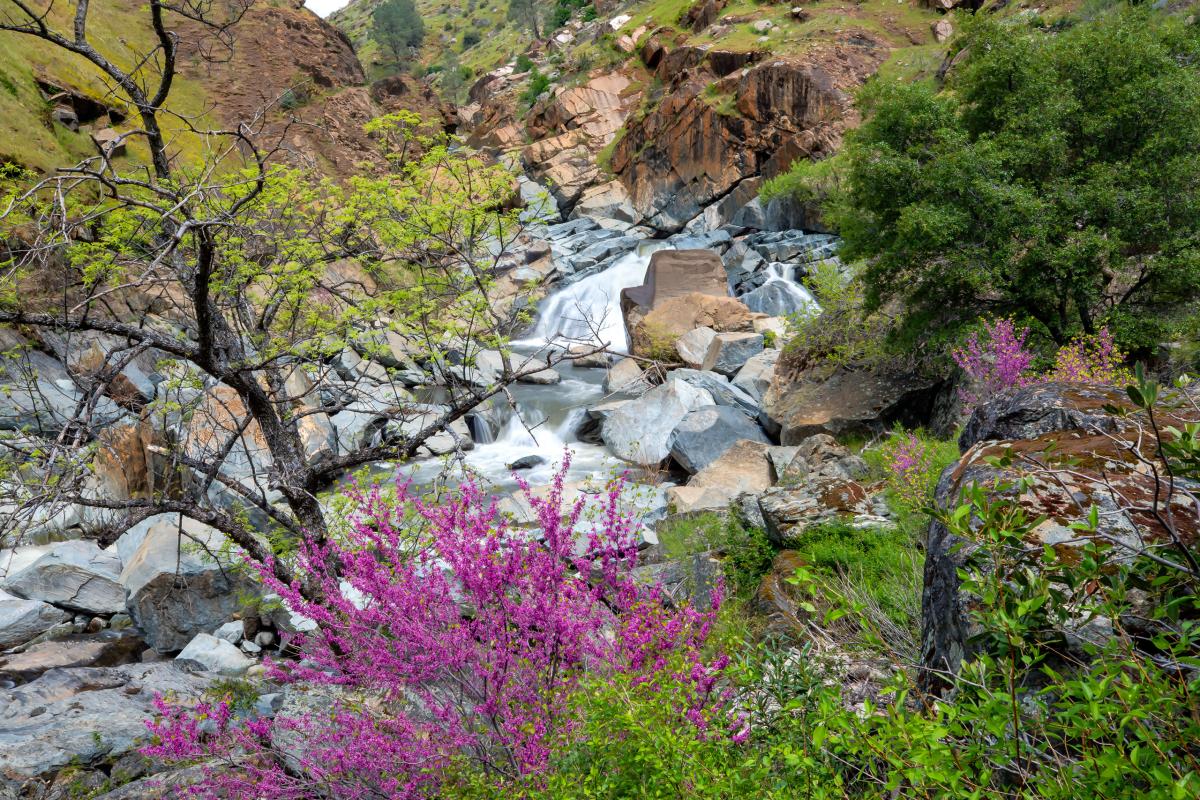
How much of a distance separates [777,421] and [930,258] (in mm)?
3866

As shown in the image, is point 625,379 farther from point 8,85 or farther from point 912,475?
point 8,85

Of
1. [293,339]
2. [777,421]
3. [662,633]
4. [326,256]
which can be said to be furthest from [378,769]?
[777,421]

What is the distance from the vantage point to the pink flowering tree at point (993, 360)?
856 cm

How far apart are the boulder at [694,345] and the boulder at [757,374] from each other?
5.63 ft

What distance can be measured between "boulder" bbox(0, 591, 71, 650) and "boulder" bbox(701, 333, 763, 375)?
1350cm

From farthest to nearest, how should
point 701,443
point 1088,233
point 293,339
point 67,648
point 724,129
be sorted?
point 724,129 → point 701,443 → point 1088,233 → point 67,648 → point 293,339

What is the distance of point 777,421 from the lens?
42.7 ft

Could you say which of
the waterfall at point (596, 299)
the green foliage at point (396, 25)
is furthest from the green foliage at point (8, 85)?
the green foliage at point (396, 25)

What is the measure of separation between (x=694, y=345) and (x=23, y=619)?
1463 cm

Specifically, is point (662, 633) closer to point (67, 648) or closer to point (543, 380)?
point (67, 648)

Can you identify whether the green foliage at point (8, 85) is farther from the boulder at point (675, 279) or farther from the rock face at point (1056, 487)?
the rock face at point (1056, 487)

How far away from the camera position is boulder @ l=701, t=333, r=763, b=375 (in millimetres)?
17047

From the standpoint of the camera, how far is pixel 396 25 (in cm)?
7231

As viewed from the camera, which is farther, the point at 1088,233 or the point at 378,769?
the point at 1088,233
